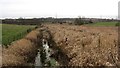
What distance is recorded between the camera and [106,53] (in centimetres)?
1605

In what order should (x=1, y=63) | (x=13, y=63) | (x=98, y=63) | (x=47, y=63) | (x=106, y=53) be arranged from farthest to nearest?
(x=47, y=63) < (x=13, y=63) < (x=1, y=63) < (x=106, y=53) < (x=98, y=63)

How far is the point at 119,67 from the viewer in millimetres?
13500

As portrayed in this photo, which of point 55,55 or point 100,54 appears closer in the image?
point 100,54

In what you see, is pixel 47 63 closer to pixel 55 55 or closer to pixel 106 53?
pixel 55 55

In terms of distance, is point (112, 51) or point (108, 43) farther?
point (108, 43)

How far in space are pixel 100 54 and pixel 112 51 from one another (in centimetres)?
71

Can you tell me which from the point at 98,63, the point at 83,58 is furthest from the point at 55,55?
the point at 98,63

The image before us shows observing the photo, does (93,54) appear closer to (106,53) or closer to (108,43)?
(106,53)

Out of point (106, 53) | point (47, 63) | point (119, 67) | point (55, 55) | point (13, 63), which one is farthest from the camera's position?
point (55, 55)

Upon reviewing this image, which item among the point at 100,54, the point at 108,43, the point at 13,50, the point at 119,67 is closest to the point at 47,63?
the point at 13,50

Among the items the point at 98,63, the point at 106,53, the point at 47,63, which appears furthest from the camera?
the point at 47,63

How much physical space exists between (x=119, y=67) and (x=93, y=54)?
130 inches

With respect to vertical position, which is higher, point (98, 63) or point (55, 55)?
point (98, 63)

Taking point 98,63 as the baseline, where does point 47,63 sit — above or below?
below
